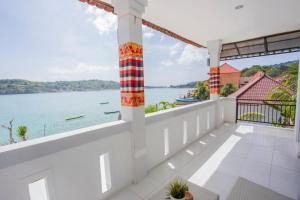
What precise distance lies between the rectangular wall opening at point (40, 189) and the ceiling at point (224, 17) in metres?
2.58

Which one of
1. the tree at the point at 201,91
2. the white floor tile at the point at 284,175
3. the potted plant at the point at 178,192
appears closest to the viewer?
the potted plant at the point at 178,192

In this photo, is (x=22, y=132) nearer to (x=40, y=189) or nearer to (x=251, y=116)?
(x=40, y=189)

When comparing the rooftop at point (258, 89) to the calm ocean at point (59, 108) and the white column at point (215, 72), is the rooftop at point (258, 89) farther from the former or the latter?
the calm ocean at point (59, 108)

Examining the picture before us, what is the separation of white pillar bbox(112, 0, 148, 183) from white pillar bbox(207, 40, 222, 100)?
3.32 meters

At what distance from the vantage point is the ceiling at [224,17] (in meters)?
2.58

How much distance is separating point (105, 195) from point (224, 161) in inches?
87.2

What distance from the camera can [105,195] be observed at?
195 centimetres

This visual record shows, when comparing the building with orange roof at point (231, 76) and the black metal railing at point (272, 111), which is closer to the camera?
the black metal railing at point (272, 111)

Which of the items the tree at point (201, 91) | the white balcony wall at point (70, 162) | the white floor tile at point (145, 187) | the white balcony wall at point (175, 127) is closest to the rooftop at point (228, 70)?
the tree at point (201, 91)

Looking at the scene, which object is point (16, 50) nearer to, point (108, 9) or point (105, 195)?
point (108, 9)

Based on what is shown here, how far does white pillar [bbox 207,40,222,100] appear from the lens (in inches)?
186

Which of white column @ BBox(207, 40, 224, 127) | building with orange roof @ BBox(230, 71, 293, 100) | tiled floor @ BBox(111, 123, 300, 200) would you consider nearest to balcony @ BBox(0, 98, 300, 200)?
tiled floor @ BBox(111, 123, 300, 200)

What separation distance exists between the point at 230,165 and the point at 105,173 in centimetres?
220

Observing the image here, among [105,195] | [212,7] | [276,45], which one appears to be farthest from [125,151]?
[276,45]
